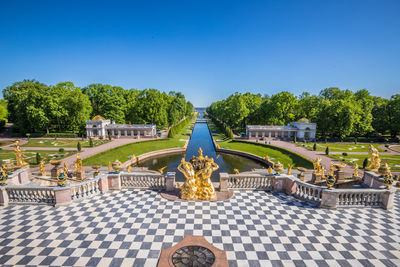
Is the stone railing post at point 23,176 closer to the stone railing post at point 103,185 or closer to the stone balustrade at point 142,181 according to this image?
the stone railing post at point 103,185

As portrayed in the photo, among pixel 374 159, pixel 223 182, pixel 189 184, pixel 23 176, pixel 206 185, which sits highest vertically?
pixel 374 159

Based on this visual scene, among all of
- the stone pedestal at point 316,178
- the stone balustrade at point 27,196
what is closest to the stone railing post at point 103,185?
the stone balustrade at point 27,196

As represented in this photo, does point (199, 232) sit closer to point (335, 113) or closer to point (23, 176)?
point (23, 176)

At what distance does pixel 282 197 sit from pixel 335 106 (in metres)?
47.9

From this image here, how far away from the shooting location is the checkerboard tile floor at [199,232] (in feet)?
24.5

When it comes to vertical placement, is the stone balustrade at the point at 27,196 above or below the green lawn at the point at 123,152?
above

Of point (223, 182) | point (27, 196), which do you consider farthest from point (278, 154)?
point (27, 196)

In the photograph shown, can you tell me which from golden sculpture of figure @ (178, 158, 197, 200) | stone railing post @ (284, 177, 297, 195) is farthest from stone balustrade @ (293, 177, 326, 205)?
golden sculpture of figure @ (178, 158, 197, 200)

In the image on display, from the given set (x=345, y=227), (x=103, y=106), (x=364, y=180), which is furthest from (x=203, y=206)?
(x=103, y=106)

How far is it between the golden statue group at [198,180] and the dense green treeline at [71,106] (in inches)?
1911

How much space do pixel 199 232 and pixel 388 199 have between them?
11.2 metres

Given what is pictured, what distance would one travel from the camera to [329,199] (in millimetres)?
11242

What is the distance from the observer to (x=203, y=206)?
11.5 m

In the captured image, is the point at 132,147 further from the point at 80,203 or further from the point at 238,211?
the point at 238,211
